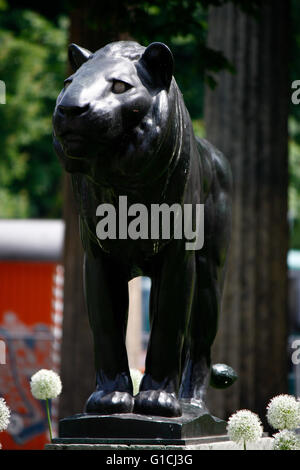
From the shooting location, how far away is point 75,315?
24.9ft

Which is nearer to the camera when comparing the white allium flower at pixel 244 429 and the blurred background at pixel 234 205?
the white allium flower at pixel 244 429

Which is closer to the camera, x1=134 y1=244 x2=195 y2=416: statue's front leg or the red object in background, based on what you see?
x1=134 y1=244 x2=195 y2=416: statue's front leg

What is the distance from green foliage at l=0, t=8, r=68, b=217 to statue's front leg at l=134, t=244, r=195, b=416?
14763 millimetres

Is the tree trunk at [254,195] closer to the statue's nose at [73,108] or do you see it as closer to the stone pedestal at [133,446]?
the stone pedestal at [133,446]

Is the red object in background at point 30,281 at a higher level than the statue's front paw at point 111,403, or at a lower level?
higher

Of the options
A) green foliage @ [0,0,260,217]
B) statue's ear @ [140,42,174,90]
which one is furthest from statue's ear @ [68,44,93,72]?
green foliage @ [0,0,260,217]

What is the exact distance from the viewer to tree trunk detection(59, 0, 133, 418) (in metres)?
7.42

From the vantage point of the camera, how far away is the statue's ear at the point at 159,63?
11.7 feet

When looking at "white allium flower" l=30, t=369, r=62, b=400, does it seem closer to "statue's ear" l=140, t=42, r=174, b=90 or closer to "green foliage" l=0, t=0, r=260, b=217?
"statue's ear" l=140, t=42, r=174, b=90

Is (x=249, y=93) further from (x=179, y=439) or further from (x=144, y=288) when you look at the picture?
(x=144, y=288)

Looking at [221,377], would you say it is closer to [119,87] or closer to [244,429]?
[244,429]

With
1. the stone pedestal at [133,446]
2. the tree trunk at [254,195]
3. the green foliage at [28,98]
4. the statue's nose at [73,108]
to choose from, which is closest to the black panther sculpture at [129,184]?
the statue's nose at [73,108]

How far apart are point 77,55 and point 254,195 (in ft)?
15.1

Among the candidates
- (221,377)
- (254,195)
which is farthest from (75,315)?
(221,377)
